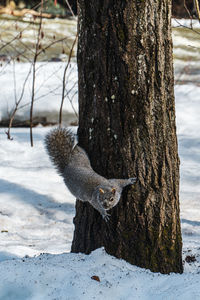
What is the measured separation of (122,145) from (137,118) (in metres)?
0.16

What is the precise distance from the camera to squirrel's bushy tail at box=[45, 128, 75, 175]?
2.74 m

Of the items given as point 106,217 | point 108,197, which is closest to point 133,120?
point 108,197

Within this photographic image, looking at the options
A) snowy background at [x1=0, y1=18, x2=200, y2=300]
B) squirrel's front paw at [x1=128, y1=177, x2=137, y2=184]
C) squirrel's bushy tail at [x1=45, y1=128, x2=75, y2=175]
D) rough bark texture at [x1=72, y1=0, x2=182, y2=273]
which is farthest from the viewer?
squirrel's bushy tail at [x1=45, y1=128, x2=75, y2=175]

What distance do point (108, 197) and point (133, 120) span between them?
16.4 inches

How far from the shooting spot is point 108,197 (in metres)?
2.36

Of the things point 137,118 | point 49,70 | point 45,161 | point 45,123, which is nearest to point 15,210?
point 45,161

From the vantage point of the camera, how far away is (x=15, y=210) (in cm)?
421

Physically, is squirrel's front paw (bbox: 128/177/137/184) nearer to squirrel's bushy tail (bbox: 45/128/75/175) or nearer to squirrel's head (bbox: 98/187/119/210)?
squirrel's head (bbox: 98/187/119/210)

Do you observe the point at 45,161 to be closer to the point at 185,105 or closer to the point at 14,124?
the point at 14,124

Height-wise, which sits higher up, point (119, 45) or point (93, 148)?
point (119, 45)

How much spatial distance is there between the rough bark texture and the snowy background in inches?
6.6

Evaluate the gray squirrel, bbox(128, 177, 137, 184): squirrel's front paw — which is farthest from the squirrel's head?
bbox(128, 177, 137, 184): squirrel's front paw

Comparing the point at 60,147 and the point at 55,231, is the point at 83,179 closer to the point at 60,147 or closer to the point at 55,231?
the point at 60,147

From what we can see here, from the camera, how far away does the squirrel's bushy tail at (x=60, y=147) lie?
2.74 meters
